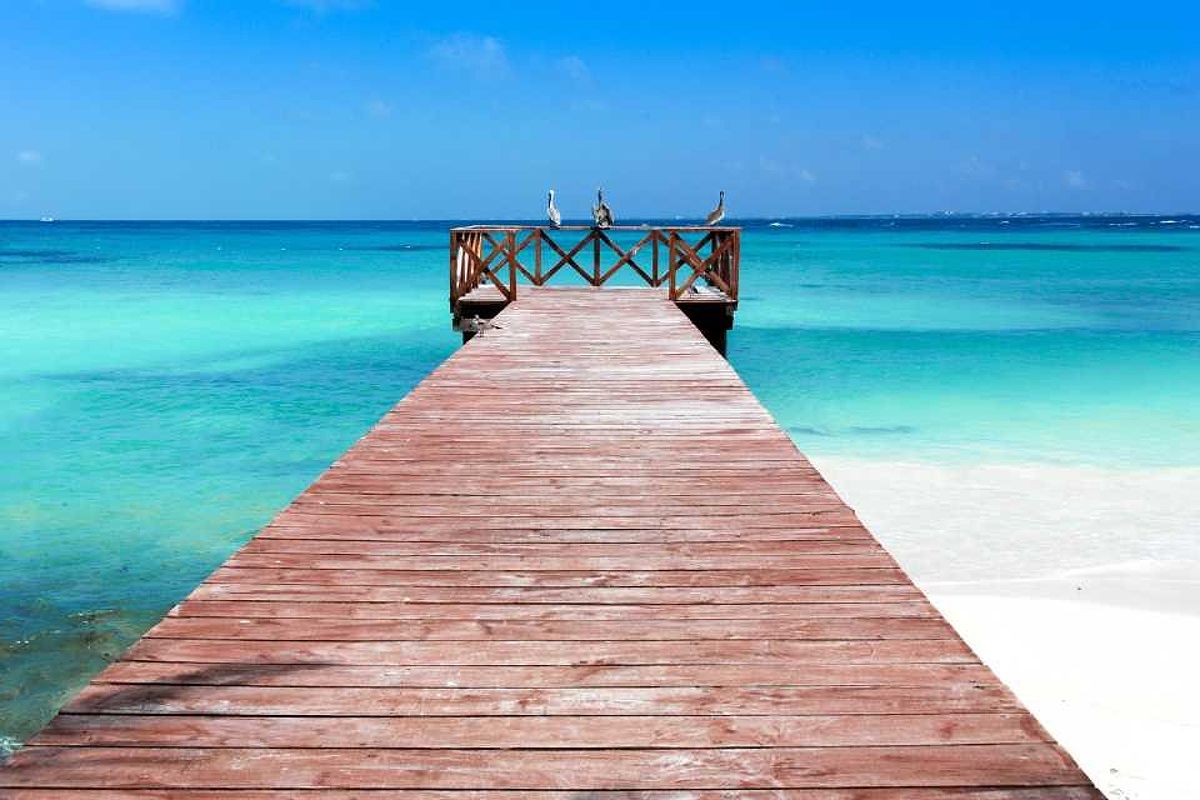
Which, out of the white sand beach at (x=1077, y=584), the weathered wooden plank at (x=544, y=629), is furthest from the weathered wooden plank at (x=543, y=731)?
the white sand beach at (x=1077, y=584)

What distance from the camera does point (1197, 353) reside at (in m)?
22.9

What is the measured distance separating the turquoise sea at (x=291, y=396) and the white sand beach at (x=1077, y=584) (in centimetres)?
154

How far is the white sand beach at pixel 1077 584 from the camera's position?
563cm

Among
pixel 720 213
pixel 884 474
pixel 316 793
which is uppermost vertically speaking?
pixel 720 213

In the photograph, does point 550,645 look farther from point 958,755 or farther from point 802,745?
point 958,755

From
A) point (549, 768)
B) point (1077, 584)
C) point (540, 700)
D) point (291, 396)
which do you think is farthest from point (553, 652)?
point (291, 396)

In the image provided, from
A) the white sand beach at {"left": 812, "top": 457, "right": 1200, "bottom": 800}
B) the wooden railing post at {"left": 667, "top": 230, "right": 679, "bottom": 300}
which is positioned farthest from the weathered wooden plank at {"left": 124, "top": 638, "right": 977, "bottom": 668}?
the wooden railing post at {"left": 667, "top": 230, "right": 679, "bottom": 300}

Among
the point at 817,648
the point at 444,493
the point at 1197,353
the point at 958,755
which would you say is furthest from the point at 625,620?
the point at 1197,353

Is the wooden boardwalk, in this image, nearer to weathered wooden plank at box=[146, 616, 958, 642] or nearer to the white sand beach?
weathered wooden plank at box=[146, 616, 958, 642]

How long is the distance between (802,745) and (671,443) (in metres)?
3.52

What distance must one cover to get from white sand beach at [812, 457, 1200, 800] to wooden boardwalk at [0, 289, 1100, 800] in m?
2.36

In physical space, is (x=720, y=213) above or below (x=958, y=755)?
above

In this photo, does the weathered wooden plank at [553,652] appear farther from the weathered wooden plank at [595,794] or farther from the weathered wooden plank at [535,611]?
the weathered wooden plank at [595,794]

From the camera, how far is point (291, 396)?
18047mm
